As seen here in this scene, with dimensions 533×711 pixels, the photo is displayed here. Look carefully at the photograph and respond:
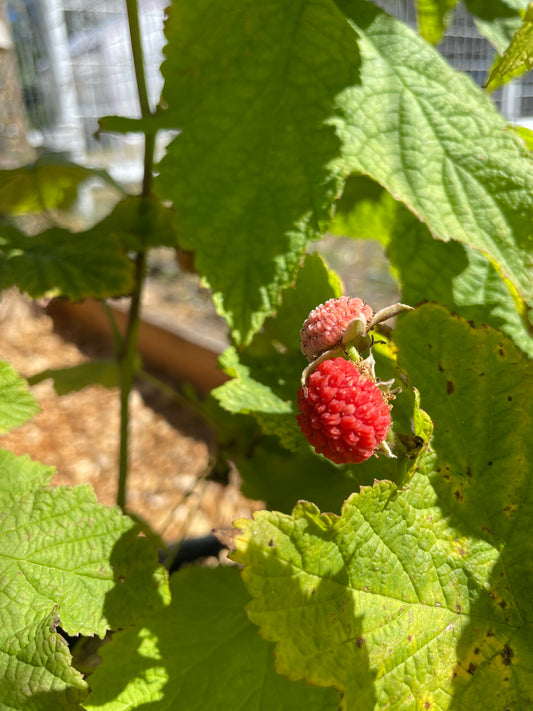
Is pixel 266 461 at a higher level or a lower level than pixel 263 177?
lower

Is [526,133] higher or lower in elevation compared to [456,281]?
higher

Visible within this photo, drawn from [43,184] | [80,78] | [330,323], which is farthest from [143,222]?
[80,78]

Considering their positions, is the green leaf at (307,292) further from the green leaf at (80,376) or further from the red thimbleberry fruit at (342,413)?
the green leaf at (80,376)

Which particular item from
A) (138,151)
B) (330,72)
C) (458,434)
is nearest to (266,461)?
(458,434)

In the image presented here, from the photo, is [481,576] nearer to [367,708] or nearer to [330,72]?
[367,708]

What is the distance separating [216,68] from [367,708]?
1.66 ft

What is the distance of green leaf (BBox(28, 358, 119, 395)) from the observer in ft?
2.92

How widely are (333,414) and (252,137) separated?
26 cm

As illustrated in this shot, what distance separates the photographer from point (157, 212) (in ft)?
2.50

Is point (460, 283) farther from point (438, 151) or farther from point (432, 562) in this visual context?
point (432, 562)

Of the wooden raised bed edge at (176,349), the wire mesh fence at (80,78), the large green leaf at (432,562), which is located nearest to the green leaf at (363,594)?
the large green leaf at (432,562)

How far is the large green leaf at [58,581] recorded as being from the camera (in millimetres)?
466

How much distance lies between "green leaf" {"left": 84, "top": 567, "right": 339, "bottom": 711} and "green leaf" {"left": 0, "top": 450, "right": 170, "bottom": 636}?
0.26 ft

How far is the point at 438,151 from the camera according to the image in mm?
558
